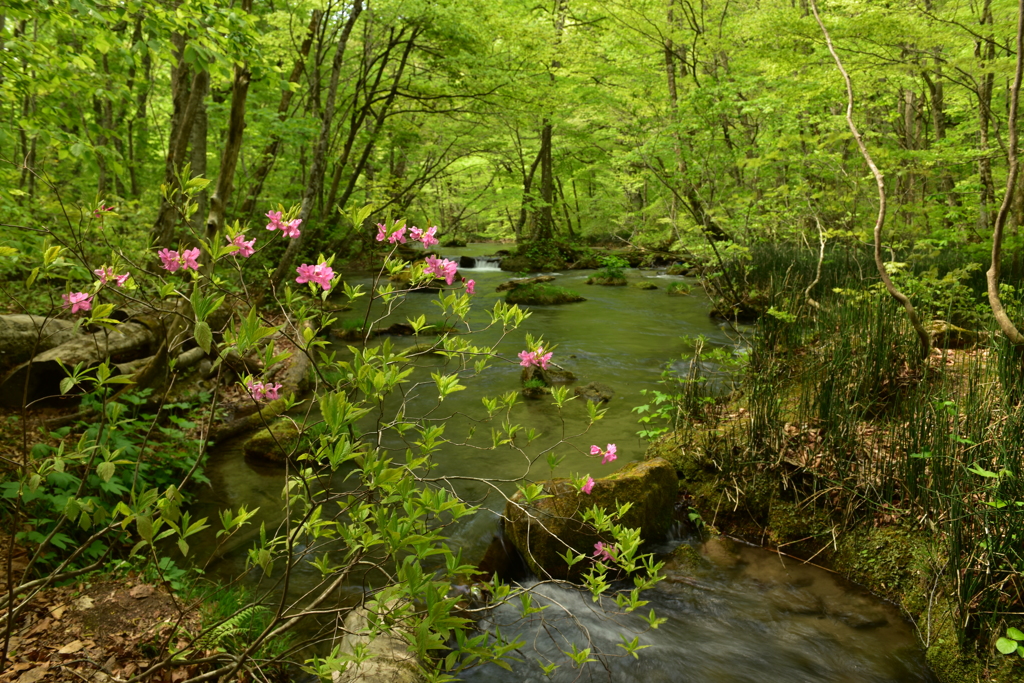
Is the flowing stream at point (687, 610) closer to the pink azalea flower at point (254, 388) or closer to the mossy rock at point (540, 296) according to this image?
the pink azalea flower at point (254, 388)

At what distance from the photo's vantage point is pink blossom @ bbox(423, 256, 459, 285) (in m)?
1.78

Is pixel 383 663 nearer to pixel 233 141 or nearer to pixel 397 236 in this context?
pixel 397 236

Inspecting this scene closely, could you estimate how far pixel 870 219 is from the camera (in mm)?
9047

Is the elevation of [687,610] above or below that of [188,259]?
below

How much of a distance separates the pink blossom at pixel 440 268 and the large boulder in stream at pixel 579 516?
1.65 meters

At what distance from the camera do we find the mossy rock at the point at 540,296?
1156 centimetres

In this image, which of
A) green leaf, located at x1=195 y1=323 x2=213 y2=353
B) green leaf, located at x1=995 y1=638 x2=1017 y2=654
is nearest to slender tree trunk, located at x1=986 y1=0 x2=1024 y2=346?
green leaf, located at x1=995 y1=638 x2=1017 y2=654

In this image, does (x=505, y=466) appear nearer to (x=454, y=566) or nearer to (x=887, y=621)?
(x=887, y=621)

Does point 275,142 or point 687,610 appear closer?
point 687,610

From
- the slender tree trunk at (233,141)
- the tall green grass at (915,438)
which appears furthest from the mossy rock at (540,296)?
the slender tree trunk at (233,141)

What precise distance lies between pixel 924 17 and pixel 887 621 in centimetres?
759

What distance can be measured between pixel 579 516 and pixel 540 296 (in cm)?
876

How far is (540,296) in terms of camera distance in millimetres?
11555

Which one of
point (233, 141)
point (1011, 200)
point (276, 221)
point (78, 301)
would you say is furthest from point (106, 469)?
point (1011, 200)
